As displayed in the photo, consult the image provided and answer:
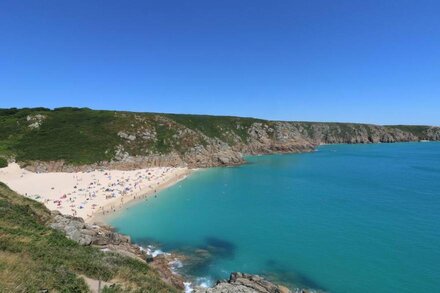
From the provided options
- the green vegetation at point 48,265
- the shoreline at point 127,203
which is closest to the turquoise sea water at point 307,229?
the shoreline at point 127,203

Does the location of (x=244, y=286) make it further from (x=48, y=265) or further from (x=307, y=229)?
(x=307, y=229)

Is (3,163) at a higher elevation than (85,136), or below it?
below

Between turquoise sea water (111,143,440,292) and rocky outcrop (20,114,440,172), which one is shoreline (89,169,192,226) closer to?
turquoise sea water (111,143,440,292)

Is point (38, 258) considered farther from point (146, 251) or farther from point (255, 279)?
point (146, 251)

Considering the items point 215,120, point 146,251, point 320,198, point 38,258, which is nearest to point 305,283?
point 146,251

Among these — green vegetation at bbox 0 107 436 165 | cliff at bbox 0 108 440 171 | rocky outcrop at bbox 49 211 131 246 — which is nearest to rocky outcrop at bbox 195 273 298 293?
rocky outcrop at bbox 49 211 131 246

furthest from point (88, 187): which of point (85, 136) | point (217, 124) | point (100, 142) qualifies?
point (217, 124)
